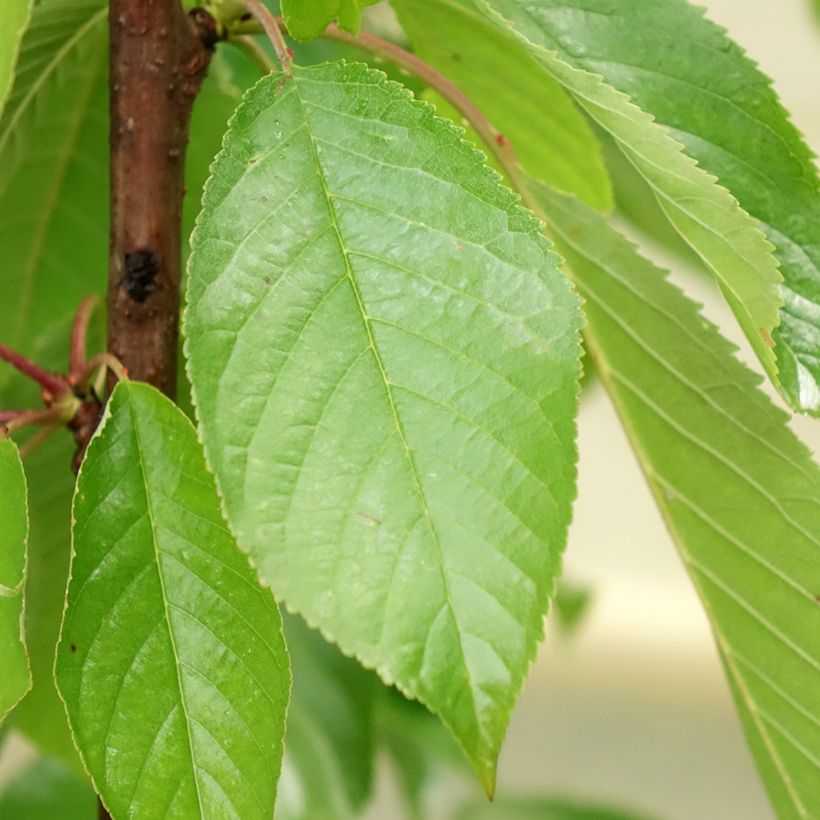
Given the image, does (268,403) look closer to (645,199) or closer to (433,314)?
(433,314)

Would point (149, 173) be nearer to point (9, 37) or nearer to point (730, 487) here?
point (9, 37)

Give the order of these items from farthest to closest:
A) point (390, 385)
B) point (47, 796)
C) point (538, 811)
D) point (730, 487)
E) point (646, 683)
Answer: point (646, 683) → point (538, 811) → point (47, 796) → point (730, 487) → point (390, 385)

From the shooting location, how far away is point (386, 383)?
219 mm

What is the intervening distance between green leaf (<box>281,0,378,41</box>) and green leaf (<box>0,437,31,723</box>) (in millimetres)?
113

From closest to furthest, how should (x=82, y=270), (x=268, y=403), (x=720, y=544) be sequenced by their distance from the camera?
(x=268, y=403) < (x=720, y=544) < (x=82, y=270)

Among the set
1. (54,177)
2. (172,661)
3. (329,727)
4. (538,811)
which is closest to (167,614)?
(172,661)

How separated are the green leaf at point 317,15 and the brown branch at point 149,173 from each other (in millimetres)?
55

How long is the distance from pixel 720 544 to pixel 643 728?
3.82 feet

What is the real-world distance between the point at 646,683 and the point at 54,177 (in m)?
1.17

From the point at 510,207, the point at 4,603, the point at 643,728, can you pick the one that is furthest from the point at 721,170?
the point at 643,728

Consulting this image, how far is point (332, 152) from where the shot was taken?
0.79 feet

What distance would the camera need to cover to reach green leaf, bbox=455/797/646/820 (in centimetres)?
82

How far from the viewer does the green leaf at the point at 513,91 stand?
351 millimetres

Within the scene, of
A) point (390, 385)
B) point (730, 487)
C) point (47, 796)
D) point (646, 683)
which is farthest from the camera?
point (646, 683)
